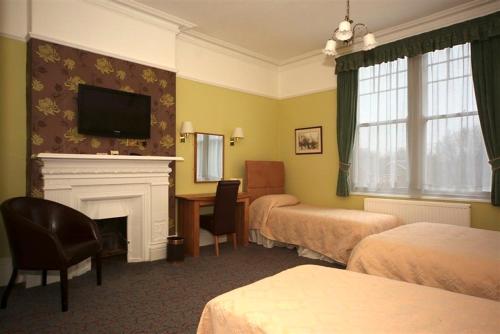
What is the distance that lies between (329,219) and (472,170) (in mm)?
1736

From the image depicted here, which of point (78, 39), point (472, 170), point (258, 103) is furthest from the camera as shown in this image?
point (258, 103)

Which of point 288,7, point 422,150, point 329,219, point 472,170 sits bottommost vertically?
point 329,219

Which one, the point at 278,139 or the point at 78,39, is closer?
the point at 78,39

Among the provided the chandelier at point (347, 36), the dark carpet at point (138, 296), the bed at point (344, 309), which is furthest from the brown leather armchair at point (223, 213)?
the bed at point (344, 309)

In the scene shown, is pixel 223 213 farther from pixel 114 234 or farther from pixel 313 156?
pixel 313 156

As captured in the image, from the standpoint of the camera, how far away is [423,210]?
Result: 161 inches

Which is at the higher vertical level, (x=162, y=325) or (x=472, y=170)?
(x=472, y=170)

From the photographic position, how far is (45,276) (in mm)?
3098

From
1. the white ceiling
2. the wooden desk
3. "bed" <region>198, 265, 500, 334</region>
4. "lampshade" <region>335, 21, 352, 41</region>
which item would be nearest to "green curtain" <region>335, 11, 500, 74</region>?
the white ceiling

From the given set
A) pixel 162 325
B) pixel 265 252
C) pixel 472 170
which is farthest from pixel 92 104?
pixel 472 170

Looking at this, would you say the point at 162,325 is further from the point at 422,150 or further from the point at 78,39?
the point at 422,150

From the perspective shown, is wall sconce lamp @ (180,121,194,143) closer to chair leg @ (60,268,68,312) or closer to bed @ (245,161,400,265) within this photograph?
bed @ (245,161,400,265)

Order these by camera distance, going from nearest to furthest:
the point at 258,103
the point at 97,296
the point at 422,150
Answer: the point at 97,296 < the point at 422,150 < the point at 258,103

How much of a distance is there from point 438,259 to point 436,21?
313cm
